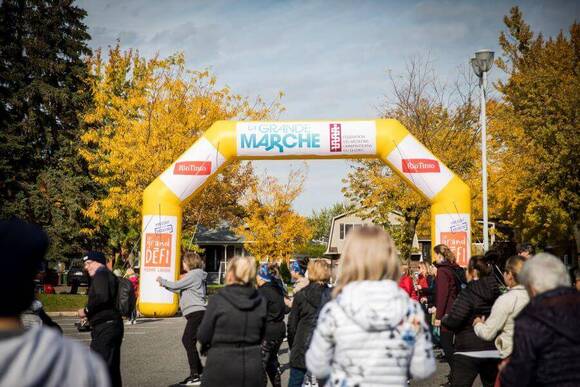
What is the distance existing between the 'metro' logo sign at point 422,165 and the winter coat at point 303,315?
320 inches

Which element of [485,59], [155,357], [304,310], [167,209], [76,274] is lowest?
[155,357]

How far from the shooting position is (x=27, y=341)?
5.61ft

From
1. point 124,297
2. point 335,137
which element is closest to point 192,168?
point 335,137

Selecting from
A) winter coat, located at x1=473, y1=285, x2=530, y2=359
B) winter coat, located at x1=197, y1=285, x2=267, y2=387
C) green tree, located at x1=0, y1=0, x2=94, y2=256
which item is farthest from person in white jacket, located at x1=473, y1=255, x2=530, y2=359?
green tree, located at x1=0, y1=0, x2=94, y2=256

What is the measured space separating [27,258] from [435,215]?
13.8 metres

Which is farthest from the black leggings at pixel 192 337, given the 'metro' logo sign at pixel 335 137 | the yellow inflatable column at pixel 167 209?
the 'metro' logo sign at pixel 335 137

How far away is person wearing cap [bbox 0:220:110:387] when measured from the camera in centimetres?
167

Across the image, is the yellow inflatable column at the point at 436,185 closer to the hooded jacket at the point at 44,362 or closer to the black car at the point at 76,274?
the hooded jacket at the point at 44,362

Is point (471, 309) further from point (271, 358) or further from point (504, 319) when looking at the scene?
point (271, 358)

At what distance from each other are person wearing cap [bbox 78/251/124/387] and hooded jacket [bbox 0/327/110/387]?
16.8 ft

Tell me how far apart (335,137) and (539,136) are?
14.4 metres

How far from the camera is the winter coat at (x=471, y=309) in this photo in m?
5.86

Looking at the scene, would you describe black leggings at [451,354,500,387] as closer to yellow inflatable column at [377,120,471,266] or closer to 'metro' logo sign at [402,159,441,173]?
yellow inflatable column at [377,120,471,266]

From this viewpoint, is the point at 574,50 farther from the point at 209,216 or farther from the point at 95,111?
the point at 95,111
